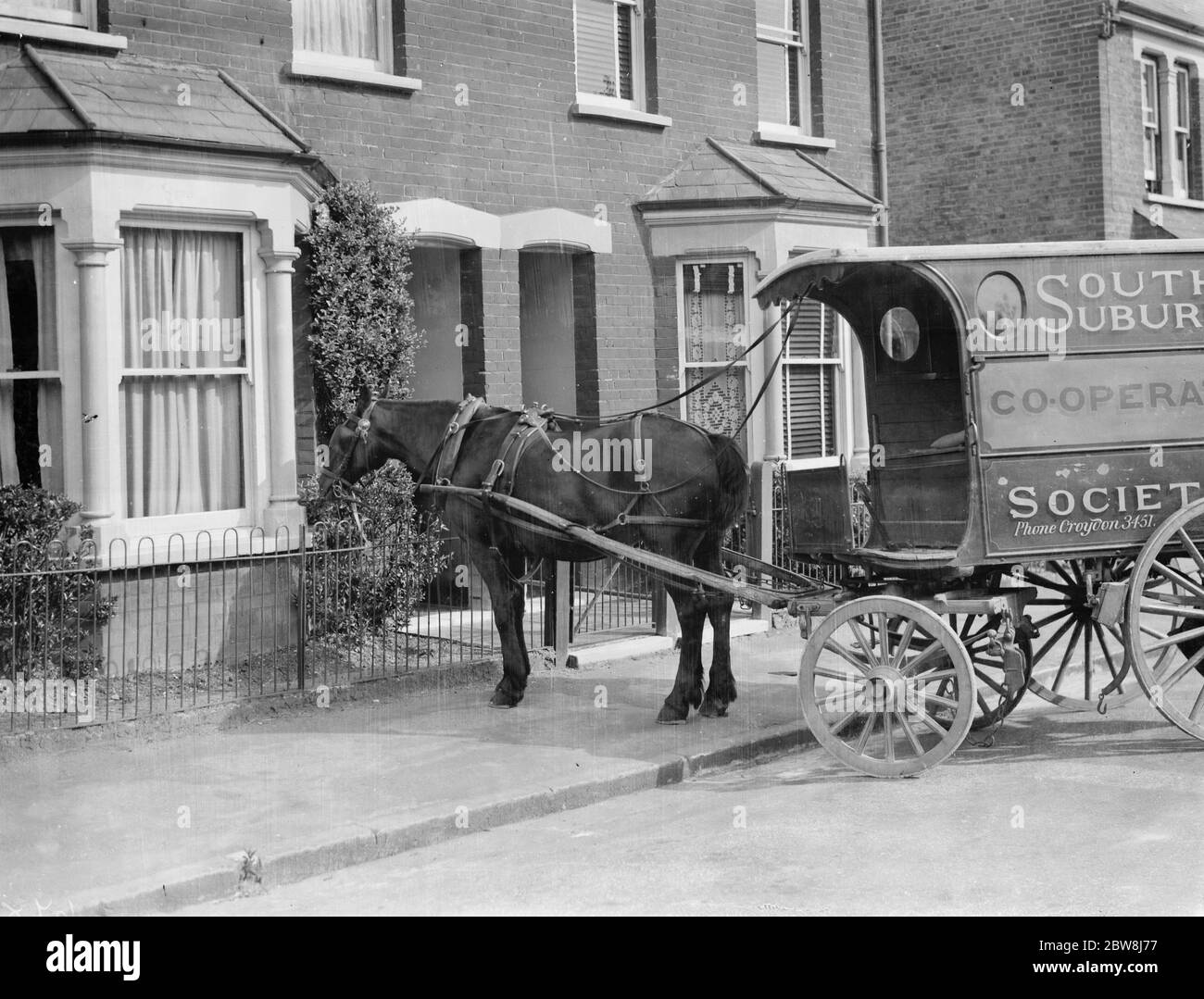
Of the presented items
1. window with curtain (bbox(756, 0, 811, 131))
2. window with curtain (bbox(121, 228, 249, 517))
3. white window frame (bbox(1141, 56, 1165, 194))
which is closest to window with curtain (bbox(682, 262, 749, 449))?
window with curtain (bbox(756, 0, 811, 131))

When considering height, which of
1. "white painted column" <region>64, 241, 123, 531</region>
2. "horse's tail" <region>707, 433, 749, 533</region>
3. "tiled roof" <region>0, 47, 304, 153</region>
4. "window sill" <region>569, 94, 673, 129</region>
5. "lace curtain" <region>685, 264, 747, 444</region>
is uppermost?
"window sill" <region>569, 94, 673, 129</region>

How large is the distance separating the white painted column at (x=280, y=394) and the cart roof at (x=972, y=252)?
13.9 ft

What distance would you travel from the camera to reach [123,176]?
31.3 ft

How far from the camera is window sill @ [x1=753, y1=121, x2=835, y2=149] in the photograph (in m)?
15.2

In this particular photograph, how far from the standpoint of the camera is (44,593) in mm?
8828

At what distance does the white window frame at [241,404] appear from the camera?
9.91m

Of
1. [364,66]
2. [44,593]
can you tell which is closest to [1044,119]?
[364,66]

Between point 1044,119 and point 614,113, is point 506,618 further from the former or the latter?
point 1044,119

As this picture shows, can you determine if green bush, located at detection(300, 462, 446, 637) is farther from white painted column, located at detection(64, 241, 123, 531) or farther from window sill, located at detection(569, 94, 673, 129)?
window sill, located at detection(569, 94, 673, 129)

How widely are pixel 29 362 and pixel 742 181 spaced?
724cm

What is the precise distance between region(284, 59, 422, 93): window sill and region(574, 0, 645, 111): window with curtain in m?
2.30

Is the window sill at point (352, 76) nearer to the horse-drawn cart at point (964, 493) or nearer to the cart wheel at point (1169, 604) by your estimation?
the horse-drawn cart at point (964, 493)

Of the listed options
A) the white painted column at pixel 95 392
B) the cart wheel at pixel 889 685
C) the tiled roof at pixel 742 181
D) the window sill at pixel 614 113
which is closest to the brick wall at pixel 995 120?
the tiled roof at pixel 742 181
